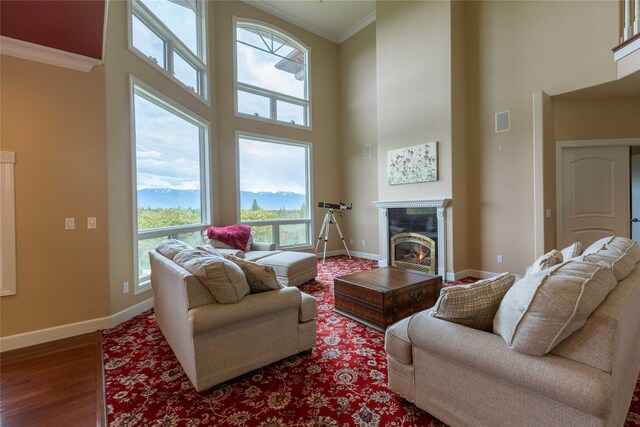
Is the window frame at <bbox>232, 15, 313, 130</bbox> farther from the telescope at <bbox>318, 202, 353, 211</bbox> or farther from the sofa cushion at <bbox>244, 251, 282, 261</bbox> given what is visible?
the sofa cushion at <bbox>244, 251, 282, 261</bbox>

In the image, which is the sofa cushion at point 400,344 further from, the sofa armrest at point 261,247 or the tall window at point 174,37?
the tall window at point 174,37

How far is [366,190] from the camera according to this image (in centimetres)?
624

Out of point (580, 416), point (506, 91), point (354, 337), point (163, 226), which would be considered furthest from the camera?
point (506, 91)

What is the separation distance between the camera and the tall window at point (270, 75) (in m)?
5.51

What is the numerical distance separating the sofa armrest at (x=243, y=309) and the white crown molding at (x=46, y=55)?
2.62m

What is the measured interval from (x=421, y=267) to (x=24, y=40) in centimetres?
537

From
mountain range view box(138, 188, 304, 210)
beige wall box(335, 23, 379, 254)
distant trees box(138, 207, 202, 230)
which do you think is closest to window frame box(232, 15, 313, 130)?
beige wall box(335, 23, 379, 254)

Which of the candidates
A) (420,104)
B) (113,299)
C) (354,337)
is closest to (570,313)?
(354,337)

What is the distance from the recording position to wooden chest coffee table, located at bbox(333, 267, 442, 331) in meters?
2.66

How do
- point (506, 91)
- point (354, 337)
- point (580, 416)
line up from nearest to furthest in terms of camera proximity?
point (580, 416), point (354, 337), point (506, 91)

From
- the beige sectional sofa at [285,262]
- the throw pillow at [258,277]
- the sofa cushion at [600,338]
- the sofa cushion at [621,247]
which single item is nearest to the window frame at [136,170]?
the beige sectional sofa at [285,262]

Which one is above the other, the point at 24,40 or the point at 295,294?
the point at 24,40

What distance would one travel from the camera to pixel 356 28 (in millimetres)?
6305

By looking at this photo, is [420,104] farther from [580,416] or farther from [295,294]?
[580,416]
